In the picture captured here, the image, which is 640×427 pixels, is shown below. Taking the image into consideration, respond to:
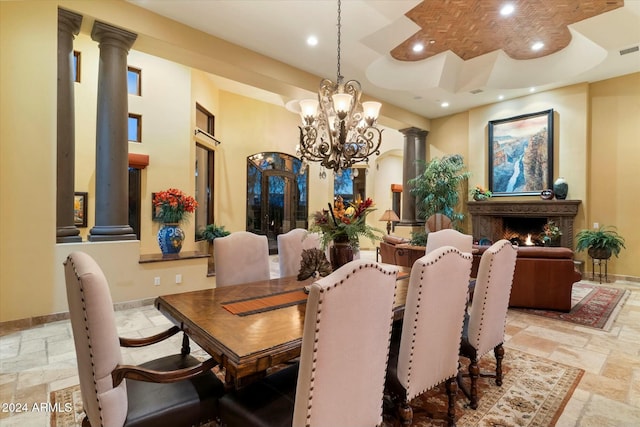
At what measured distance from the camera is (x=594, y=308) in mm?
4133

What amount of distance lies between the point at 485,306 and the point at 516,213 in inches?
220

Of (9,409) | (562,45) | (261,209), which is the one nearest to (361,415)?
(9,409)

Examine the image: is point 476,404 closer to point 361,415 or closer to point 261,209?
point 361,415

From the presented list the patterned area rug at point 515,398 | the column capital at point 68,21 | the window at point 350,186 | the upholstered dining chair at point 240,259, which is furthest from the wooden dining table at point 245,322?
the window at point 350,186

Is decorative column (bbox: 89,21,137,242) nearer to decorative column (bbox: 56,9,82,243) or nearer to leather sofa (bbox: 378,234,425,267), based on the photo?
decorative column (bbox: 56,9,82,243)

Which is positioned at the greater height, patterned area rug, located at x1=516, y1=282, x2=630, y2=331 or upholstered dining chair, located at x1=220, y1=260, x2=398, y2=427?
upholstered dining chair, located at x1=220, y1=260, x2=398, y2=427

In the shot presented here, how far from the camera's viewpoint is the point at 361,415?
126cm

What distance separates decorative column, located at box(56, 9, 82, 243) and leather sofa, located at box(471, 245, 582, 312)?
16.1 ft

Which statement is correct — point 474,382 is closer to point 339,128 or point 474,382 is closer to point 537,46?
point 339,128

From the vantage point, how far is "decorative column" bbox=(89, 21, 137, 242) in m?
3.71

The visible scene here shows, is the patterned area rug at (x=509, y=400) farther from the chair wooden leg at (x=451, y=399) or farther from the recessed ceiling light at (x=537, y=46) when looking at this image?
the recessed ceiling light at (x=537, y=46)

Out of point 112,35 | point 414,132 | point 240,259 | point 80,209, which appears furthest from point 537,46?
point 80,209

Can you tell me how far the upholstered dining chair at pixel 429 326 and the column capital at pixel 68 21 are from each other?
4346mm

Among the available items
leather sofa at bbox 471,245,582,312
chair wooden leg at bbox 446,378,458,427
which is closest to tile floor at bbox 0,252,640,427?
leather sofa at bbox 471,245,582,312
